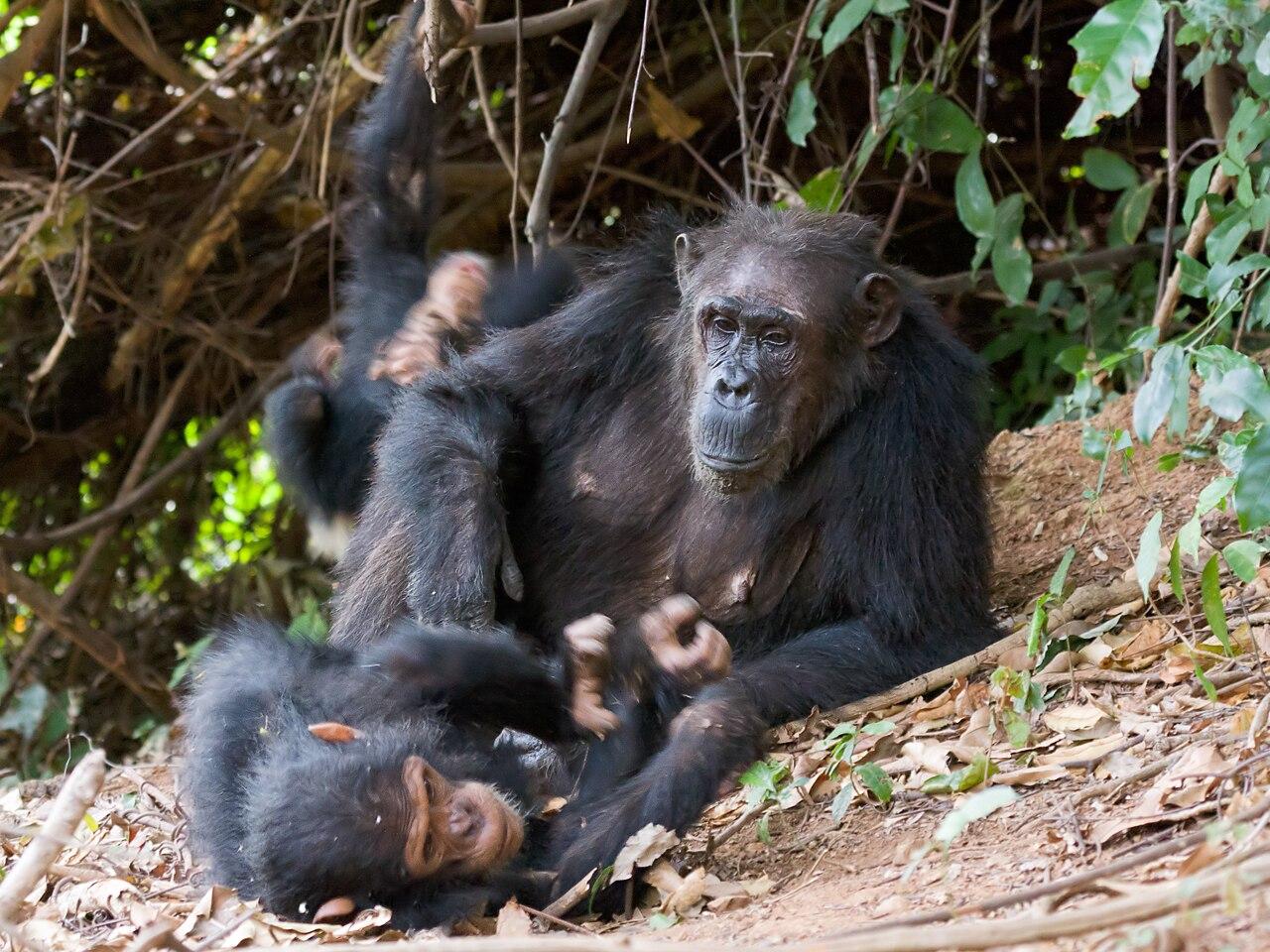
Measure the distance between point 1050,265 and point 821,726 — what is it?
151 inches

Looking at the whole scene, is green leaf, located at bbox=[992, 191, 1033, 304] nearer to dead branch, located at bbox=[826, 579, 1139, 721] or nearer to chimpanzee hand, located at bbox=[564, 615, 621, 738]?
dead branch, located at bbox=[826, 579, 1139, 721]

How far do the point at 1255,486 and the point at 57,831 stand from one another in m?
2.92

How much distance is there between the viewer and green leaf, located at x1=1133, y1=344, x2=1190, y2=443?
4.05m

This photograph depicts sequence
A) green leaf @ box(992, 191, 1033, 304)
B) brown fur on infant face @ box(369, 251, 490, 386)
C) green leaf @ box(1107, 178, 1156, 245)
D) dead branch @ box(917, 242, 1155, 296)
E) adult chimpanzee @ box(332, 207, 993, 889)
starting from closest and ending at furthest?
adult chimpanzee @ box(332, 207, 993, 889) < green leaf @ box(992, 191, 1033, 304) < brown fur on infant face @ box(369, 251, 490, 386) < green leaf @ box(1107, 178, 1156, 245) < dead branch @ box(917, 242, 1155, 296)

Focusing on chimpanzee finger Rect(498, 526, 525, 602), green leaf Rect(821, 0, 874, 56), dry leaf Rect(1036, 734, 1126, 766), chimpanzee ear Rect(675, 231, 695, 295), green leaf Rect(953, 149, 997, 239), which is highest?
green leaf Rect(821, 0, 874, 56)

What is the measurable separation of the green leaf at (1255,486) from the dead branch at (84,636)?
631 cm

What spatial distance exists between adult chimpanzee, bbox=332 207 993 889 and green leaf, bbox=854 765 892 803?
67 centimetres

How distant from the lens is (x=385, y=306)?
732 centimetres

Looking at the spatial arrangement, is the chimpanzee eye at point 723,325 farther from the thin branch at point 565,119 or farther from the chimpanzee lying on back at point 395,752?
the thin branch at point 565,119

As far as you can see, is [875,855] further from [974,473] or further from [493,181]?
[493,181]

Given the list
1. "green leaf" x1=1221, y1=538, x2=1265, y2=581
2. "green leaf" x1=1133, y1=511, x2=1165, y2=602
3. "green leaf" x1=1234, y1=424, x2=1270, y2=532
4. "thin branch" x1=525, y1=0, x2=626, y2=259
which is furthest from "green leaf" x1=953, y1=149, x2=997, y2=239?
"green leaf" x1=1234, y1=424, x2=1270, y2=532

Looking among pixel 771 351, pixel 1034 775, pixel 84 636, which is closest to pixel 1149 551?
pixel 1034 775

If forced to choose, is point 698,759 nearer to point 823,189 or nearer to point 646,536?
point 646,536

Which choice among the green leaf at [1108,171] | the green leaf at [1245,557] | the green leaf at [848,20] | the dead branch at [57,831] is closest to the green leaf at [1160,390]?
the green leaf at [1245,557]
